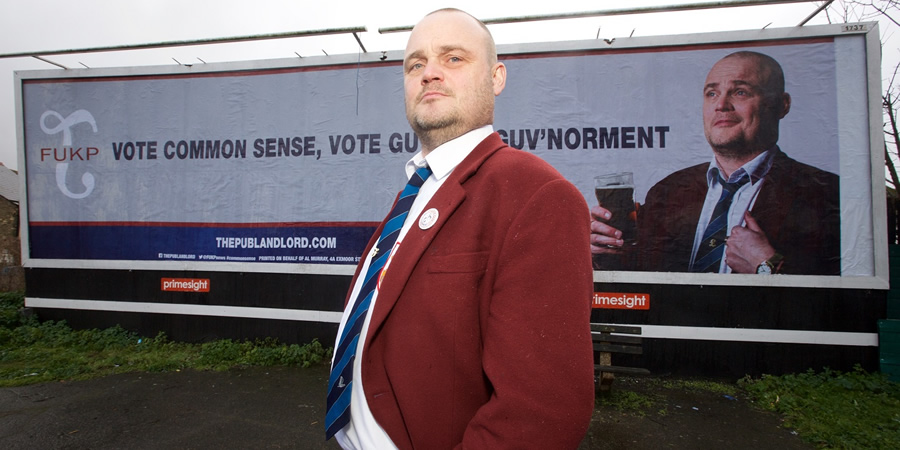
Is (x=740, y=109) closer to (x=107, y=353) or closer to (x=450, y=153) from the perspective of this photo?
(x=450, y=153)

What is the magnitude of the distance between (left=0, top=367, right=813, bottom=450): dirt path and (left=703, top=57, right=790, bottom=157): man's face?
106 inches

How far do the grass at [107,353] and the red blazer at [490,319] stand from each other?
478 cm

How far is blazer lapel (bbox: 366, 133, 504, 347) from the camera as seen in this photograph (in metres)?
1.24

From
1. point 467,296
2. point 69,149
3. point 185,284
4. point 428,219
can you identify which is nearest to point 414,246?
point 428,219

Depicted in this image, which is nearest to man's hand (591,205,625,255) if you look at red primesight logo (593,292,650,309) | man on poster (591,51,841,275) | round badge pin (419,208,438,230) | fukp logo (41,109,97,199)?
man on poster (591,51,841,275)

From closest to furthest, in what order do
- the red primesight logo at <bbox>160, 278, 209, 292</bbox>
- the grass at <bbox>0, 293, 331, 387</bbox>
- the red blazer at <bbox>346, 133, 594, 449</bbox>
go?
the red blazer at <bbox>346, 133, 594, 449</bbox> → the grass at <bbox>0, 293, 331, 387</bbox> → the red primesight logo at <bbox>160, 278, 209, 292</bbox>

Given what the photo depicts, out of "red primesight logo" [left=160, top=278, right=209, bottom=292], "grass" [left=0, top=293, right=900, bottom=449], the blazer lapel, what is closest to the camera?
the blazer lapel

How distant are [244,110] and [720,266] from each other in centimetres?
605

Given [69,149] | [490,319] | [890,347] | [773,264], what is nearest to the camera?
[490,319]

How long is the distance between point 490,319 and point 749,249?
16.6 feet

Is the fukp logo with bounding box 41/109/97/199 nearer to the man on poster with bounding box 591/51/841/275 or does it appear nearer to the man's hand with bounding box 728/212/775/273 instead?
the man on poster with bounding box 591/51/841/275

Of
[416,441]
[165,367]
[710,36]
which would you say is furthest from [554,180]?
[165,367]

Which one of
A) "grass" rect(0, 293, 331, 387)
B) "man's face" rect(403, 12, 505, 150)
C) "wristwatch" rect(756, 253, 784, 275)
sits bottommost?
"grass" rect(0, 293, 331, 387)

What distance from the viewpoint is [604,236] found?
536 centimetres
